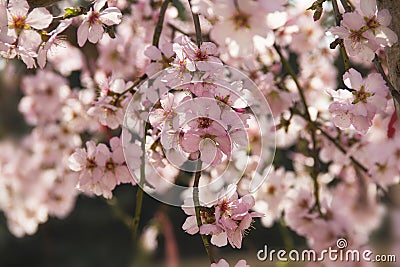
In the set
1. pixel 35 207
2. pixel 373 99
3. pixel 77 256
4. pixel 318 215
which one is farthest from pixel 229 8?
pixel 77 256

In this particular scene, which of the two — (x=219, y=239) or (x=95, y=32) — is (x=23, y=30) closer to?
(x=95, y=32)

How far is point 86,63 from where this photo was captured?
159 cm

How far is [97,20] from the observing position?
0.70 m

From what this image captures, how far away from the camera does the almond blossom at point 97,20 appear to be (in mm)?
676

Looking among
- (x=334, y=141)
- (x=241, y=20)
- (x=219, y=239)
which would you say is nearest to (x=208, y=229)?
(x=219, y=239)

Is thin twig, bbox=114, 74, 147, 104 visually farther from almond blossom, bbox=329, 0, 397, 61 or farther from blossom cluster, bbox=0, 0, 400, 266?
almond blossom, bbox=329, 0, 397, 61

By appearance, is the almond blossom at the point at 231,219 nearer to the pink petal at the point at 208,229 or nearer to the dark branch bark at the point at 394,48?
the pink petal at the point at 208,229

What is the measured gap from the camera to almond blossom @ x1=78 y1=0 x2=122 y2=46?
0.68m

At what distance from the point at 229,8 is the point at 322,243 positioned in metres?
0.57

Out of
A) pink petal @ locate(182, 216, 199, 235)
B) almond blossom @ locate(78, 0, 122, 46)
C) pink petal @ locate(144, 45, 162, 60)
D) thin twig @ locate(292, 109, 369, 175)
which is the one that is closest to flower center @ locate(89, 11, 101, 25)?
almond blossom @ locate(78, 0, 122, 46)

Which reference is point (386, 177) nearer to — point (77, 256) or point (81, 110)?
point (81, 110)

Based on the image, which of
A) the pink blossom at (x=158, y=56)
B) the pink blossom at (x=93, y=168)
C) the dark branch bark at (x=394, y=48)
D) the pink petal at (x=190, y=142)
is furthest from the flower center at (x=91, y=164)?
the dark branch bark at (x=394, y=48)

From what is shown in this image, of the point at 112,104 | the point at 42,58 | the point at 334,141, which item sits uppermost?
the point at 42,58

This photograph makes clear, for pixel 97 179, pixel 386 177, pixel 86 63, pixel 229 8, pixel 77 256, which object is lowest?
pixel 77 256
